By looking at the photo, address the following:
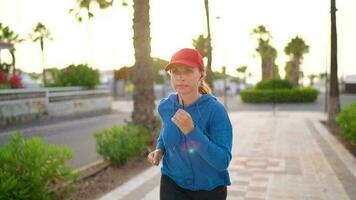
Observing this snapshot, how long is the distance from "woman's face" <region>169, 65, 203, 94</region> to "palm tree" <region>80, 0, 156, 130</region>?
8.51 m

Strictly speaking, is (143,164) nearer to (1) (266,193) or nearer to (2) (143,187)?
(2) (143,187)

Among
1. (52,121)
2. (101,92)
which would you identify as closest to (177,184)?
(52,121)

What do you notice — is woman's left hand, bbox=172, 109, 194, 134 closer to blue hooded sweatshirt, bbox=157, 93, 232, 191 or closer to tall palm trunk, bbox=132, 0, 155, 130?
blue hooded sweatshirt, bbox=157, 93, 232, 191

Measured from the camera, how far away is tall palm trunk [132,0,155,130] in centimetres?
1147

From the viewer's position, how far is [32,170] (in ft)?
19.4

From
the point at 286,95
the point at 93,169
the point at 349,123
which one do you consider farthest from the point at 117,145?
the point at 286,95

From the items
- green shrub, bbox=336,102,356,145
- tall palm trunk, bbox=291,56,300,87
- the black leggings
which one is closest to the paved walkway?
green shrub, bbox=336,102,356,145

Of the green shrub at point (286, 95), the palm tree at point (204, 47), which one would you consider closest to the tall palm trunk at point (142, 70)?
the palm tree at point (204, 47)

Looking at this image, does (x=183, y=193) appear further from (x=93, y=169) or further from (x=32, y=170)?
(x=93, y=169)

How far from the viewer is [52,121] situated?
23.9m

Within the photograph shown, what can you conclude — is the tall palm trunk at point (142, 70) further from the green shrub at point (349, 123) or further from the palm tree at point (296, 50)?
the palm tree at point (296, 50)

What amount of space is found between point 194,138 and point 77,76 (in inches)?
1160

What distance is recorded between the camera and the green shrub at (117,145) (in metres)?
9.78

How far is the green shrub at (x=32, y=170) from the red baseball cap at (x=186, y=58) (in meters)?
3.19
